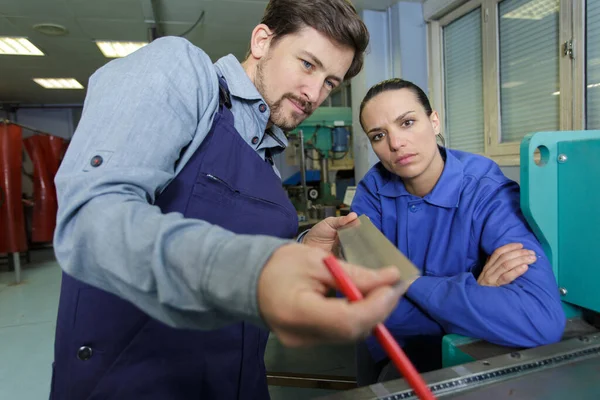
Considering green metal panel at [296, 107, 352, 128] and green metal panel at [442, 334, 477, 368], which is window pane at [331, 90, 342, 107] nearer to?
green metal panel at [296, 107, 352, 128]

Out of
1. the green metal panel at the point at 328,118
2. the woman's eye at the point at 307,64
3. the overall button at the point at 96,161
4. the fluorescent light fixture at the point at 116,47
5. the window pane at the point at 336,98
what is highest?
the fluorescent light fixture at the point at 116,47

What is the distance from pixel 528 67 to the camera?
245 centimetres

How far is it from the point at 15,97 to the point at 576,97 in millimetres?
8703

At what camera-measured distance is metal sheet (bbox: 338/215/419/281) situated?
43 cm

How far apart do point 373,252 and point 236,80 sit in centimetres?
50

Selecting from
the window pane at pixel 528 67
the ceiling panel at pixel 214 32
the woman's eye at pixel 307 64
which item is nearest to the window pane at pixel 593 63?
the window pane at pixel 528 67

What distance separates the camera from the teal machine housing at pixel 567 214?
0.82 meters

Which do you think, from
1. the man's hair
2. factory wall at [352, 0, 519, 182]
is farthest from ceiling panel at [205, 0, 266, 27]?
the man's hair

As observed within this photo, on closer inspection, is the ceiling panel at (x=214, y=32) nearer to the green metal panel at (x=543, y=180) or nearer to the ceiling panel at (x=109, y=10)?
the ceiling panel at (x=109, y=10)

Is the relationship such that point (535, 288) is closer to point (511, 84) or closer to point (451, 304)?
point (451, 304)

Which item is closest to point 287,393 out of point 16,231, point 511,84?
point 511,84

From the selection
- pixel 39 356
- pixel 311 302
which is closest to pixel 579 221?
pixel 311 302

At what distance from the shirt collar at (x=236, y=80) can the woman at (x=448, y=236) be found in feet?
1.79

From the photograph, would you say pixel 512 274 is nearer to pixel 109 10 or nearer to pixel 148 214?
pixel 148 214
